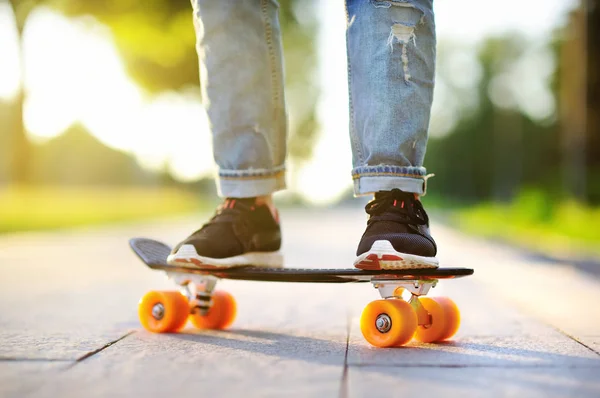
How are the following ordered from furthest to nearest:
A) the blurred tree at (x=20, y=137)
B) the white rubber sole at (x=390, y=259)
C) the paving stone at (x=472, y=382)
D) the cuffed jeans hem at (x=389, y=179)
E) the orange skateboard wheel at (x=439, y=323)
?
the blurred tree at (x=20, y=137), the orange skateboard wheel at (x=439, y=323), the cuffed jeans hem at (x=389, y=179), the white rubber sole at (x=390, y=259), the paving stone at (x=472, y=382)

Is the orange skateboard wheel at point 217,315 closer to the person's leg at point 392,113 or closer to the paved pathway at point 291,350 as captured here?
the paved pathway at point 291,350

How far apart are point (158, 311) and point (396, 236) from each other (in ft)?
2.82

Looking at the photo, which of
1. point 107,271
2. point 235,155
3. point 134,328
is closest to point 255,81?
point 235,155

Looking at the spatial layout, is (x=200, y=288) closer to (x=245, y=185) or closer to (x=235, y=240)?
(x=235, y=240)

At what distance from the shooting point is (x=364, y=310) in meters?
2.14

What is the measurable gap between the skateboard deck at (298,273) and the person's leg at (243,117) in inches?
2.5

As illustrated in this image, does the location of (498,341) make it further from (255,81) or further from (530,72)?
(530,72)

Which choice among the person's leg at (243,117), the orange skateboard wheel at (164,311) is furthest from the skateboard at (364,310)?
the person's leg at (243,117)

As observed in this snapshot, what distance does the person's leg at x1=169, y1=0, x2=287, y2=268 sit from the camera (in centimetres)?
241

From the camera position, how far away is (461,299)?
369 centimetres

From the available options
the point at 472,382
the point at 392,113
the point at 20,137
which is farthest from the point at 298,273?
the point at 20,137

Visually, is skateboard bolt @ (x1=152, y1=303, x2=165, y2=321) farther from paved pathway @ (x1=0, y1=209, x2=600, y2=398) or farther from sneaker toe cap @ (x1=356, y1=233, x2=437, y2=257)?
sneaker toe cap @ (x1=356, y1=233, x2=437, y2=257)

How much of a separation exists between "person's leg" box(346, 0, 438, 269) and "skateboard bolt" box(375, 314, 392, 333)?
0.46ft

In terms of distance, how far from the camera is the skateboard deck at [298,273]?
204 cm
